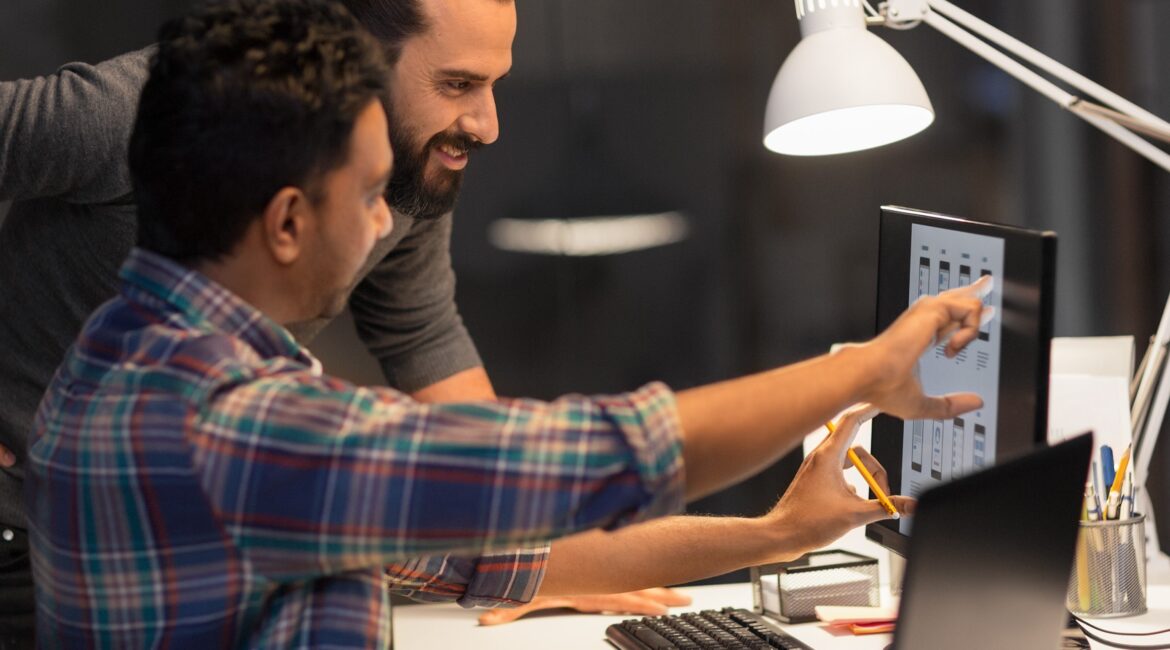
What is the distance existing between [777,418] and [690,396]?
6 centimetres

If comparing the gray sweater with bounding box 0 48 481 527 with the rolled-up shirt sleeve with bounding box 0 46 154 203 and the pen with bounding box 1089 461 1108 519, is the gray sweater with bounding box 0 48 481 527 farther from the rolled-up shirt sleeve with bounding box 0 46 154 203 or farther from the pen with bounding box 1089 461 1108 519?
the pen with bounding box 1089 461 1108 519

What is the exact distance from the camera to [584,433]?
802 millimetres

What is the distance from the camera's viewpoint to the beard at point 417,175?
1.70 meters

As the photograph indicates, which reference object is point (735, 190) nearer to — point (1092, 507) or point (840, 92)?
point (840, 92)

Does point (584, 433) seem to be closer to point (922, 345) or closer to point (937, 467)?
point (922, 345)

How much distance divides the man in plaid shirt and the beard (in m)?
0.72

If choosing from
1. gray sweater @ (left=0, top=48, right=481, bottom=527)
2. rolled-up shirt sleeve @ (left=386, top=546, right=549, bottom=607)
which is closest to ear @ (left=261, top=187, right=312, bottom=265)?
rolled-up shirt sleeve @ (left=386, top=546, right=549, bottom=607)

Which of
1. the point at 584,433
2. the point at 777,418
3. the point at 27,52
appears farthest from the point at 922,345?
the point at 27,52

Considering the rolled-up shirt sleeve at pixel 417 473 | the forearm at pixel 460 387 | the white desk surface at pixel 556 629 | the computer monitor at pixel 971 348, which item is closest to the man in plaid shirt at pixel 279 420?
the rolled-up shirt sleeve at pixel 417 473

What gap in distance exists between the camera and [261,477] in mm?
793

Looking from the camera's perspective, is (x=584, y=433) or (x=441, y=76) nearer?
(x=584, y=433)

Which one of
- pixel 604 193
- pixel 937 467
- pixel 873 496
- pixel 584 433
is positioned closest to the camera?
pixel 584 433

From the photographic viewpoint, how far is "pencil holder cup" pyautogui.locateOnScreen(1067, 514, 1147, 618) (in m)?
1.53

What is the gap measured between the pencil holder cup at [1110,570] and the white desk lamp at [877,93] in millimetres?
130
